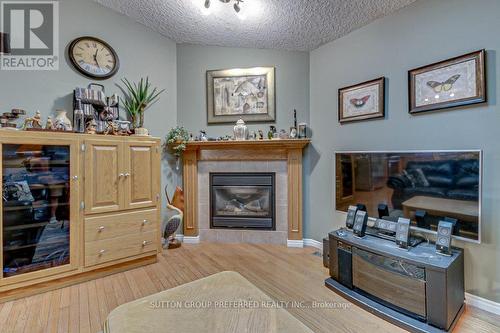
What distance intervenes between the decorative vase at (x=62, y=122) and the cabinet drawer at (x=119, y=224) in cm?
87

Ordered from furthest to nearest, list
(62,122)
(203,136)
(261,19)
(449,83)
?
1. (203,136)
2. (261,19)
3. (62,122)
4. (449,83)

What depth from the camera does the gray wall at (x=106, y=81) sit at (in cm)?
237

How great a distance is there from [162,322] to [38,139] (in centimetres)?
200

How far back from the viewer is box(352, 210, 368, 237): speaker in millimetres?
2230

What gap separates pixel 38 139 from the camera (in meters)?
2.10

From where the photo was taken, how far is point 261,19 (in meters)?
2.72

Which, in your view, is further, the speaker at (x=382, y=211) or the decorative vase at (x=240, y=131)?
the decorative vase at (x=240, y=131)

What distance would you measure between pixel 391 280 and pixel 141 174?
2.48 m

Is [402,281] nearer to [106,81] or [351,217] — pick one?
[351,217]

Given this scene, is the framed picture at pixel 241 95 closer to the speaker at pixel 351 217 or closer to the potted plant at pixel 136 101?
the potted plant at pixel 136 101

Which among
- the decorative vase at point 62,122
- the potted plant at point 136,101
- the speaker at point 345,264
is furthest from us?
the potted plant at point 136,101

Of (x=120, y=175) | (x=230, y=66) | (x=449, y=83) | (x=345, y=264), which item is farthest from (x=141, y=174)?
(x=449, y=83)

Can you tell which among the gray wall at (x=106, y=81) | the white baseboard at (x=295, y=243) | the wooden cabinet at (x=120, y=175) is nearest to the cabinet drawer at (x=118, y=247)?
the wooden cabinet at (x=120, y=175)

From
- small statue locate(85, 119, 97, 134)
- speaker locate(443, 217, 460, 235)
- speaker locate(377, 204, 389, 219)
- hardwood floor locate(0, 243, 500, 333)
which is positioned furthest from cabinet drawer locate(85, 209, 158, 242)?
speaker locate(443, 217, 460, 235)
